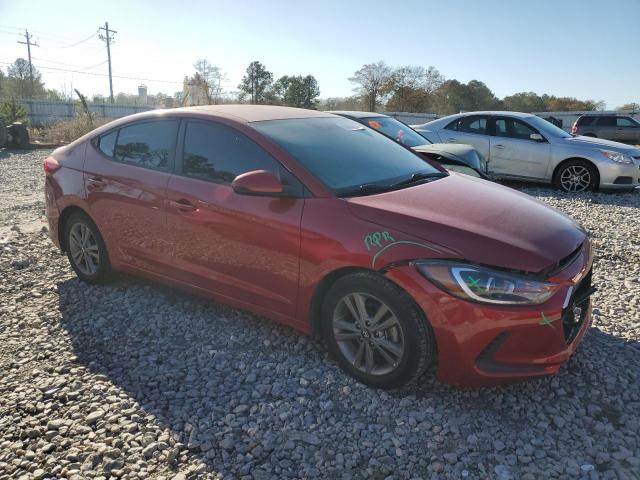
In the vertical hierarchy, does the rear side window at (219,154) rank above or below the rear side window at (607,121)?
below

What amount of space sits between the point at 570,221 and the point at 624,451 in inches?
→ 55.4

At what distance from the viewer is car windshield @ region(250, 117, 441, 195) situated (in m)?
3.24

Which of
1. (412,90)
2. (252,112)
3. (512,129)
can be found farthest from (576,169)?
(412,90)

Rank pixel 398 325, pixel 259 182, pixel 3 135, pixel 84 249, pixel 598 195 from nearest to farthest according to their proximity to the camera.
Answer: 1. pixel 398 325
2. pixel 259 182
3. pixel 84 249
4. pixel 598 195
5. pixel 3 135

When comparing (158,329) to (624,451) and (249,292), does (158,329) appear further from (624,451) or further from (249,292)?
(624,451)

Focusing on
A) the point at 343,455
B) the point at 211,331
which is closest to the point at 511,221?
the point at 343,455

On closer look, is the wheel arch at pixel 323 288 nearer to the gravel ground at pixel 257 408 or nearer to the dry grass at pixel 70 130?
the gravel ground at pixel 257 408

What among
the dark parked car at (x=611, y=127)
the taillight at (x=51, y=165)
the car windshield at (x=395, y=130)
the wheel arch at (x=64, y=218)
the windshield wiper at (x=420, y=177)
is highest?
the dark parked car at (x=611, y=127)

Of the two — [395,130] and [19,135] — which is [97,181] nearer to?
[395,130]

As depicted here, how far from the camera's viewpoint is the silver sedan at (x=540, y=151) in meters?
8.98

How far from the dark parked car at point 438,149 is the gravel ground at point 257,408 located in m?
3.13

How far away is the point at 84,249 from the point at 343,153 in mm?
2598

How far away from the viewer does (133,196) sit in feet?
12.8

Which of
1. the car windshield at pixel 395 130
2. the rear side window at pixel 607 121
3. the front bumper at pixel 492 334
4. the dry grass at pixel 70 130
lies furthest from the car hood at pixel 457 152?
the dry grass at pixel 70 130
